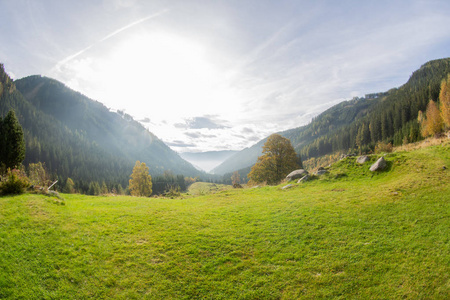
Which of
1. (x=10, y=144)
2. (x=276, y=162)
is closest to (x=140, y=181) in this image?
(x=10, y=144)

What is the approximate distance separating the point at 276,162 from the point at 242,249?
31200 millimetres

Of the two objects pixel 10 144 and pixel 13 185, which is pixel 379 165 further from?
pixel 10 144

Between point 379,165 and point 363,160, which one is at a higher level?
point 363,160

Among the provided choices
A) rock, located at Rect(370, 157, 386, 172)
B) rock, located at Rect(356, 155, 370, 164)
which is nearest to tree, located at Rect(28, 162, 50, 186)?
rock, located at Rect(370, 157, 386, 172)

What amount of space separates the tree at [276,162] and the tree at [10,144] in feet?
112

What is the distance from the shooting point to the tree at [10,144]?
18.9 meters

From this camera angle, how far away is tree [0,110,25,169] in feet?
61.9

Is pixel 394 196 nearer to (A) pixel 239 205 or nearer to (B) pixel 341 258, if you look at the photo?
(B) pixel 341 258

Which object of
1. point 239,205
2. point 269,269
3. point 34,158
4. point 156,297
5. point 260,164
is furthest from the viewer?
point 34,158

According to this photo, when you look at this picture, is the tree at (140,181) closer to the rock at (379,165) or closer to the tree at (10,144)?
the tree at (10,144)

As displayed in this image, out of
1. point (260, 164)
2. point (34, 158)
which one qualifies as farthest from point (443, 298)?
point (34, 158)

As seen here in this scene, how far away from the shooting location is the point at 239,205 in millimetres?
15781

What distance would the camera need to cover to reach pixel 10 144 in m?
19.1

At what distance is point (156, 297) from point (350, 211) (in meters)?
11.2
